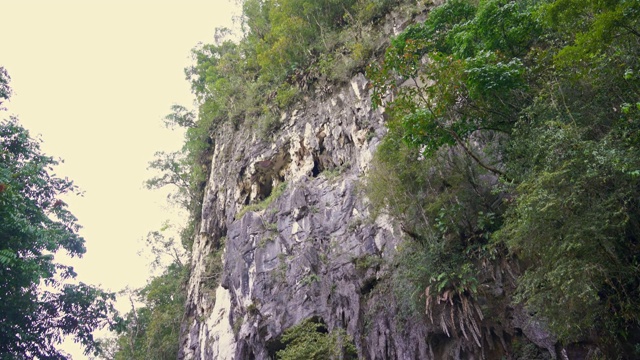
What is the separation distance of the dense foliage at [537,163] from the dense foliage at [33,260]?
31.9 ft

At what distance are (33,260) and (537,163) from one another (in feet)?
42.0

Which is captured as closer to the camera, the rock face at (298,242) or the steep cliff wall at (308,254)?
the steep cliff wall at (308,254)

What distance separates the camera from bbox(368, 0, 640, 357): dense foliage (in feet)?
18.6

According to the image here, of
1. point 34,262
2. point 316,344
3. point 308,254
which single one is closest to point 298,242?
point 308,254

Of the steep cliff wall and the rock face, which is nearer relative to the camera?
the steep cliff wall

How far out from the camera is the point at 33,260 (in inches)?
461

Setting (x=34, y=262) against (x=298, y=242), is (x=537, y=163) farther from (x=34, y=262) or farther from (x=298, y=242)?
(x=34, y=262)

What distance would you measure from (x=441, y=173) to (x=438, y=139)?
114 cm

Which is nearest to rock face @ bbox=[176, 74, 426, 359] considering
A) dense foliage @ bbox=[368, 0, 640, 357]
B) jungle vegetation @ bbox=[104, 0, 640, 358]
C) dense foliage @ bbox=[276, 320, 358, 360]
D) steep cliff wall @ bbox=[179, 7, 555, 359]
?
steep cliff wall @ bbox=[179, 7, 555, 359]

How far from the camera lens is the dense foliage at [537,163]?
5.67 metres

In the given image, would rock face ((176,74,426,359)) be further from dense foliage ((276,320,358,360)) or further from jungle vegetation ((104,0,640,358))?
jungle vegetation ((104,0,640,358))

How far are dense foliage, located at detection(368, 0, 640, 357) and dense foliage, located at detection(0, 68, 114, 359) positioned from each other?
31.9ft

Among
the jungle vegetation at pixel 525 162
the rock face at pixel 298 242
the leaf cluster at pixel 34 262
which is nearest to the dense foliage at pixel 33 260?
the leaf cluster at pixel 34 262

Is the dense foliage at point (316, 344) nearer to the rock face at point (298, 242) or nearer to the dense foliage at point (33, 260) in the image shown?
the rock face at point (298, 242)
